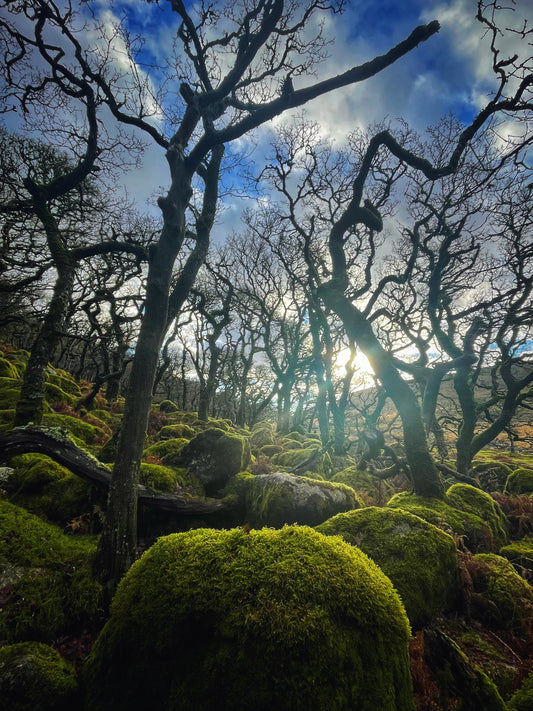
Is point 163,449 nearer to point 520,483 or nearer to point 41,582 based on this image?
point 41,582

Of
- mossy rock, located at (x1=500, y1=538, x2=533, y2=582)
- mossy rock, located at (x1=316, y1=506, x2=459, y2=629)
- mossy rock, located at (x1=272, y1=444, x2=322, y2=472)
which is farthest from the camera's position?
mossy rock, located at (x1=272, y1=444, x2=322, y2=472)

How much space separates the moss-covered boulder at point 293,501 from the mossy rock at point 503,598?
8.07 ft

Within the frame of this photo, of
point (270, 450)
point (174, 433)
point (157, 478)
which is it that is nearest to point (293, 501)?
point (157, 478)

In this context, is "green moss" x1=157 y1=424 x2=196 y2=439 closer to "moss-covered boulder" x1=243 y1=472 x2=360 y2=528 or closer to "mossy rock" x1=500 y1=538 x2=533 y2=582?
"moss-covered boulder" x1=243 y1=472 x2=360 y2=528

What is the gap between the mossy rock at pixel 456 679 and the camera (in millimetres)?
1814

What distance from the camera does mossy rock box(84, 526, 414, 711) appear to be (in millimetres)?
1557

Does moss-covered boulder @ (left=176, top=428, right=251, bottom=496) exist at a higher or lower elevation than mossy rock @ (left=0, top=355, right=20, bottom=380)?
lower

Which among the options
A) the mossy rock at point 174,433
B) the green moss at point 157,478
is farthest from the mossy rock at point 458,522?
the mossy rock at point 174,433

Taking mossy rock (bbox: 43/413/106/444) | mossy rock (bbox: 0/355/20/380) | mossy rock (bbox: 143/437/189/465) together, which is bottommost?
mossy rock (bbox: 143/437/189/465)

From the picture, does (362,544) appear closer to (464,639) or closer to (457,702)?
(464,639)

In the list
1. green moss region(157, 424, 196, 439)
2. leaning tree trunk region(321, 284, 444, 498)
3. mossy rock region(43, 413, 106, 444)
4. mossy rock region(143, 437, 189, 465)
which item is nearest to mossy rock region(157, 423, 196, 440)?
green moss region(157, 424, 196, 439)

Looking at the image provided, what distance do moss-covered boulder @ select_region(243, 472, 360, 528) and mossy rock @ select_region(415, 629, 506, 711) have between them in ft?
11.3

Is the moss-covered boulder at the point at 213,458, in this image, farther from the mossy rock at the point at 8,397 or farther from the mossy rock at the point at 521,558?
the mossy rock at the point at 8,397

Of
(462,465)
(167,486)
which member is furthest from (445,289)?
(167,486)
